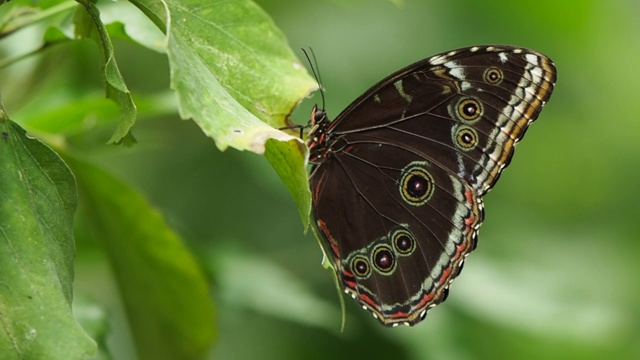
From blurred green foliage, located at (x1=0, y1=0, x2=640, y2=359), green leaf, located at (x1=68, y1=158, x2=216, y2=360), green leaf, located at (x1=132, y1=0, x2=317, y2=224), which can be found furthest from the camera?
blurred green foliage, located at (x1=0, y1=0, x2=640, y2=359)

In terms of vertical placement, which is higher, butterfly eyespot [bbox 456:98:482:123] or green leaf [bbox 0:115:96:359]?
butterfly eyespot [bbox 456:98:482:123]

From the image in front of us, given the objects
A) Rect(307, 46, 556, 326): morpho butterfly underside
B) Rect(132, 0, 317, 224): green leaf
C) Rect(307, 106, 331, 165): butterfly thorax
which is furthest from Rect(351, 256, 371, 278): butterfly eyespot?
Rect(132, 0, 317, 224): green leaf

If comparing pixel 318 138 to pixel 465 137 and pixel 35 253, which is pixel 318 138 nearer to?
pixel 465 137

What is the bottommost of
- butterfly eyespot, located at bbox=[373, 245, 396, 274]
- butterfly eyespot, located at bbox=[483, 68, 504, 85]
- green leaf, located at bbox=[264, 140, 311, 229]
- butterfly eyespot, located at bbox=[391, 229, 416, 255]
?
butterfly eyespot, located at bbox=[373, 245, 396, 274]

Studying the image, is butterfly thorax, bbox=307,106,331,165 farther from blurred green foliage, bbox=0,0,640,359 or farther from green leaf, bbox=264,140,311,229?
green leaf, bbox=264,140,311,229

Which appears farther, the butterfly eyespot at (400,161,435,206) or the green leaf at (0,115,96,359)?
the butterfly eyespot at (400,161,435,206)

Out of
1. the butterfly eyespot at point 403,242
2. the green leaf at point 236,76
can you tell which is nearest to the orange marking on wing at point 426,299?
the butterfly eyespot at point 403,242

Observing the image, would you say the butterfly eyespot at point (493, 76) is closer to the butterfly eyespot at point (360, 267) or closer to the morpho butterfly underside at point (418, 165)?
the morpho butterfly underside at point (418, 165)
